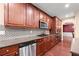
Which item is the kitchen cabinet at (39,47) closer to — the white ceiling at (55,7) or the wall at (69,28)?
the white ceiling at (55,7)

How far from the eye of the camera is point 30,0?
1.79ft

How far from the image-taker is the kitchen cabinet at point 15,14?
7.63 feet

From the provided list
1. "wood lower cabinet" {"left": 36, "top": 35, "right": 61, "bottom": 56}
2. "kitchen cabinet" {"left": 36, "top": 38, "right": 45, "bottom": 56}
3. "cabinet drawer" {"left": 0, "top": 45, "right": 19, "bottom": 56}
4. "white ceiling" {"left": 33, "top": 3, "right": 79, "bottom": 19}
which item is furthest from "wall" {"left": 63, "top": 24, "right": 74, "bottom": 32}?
"cabinet drawer" {"left": 0, "top": 45, "right": 19, "bottom": 56}

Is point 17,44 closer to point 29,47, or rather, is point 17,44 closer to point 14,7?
point 29,47

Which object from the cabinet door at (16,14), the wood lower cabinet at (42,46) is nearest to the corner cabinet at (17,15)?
the cabinet door at (16,14)

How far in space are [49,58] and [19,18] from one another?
93.8 inches

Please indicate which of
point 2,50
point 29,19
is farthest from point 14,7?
point 2,50

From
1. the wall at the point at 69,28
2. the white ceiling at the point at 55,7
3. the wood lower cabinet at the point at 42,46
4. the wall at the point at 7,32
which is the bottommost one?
the wood lower cabinet at the point at 42,46

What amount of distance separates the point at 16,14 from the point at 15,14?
0.05m

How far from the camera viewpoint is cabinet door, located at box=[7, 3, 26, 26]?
7.93ft

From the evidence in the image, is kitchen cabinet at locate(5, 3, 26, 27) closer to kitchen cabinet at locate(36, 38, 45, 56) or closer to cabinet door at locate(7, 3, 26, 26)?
cabinet door at locate(7, 3, 26, 26)

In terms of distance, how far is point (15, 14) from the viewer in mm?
2629

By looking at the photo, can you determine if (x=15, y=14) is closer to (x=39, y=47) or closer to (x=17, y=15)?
(x=17, y=15)

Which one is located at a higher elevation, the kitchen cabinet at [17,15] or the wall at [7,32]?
the kitchen cabinet at [17,15]
